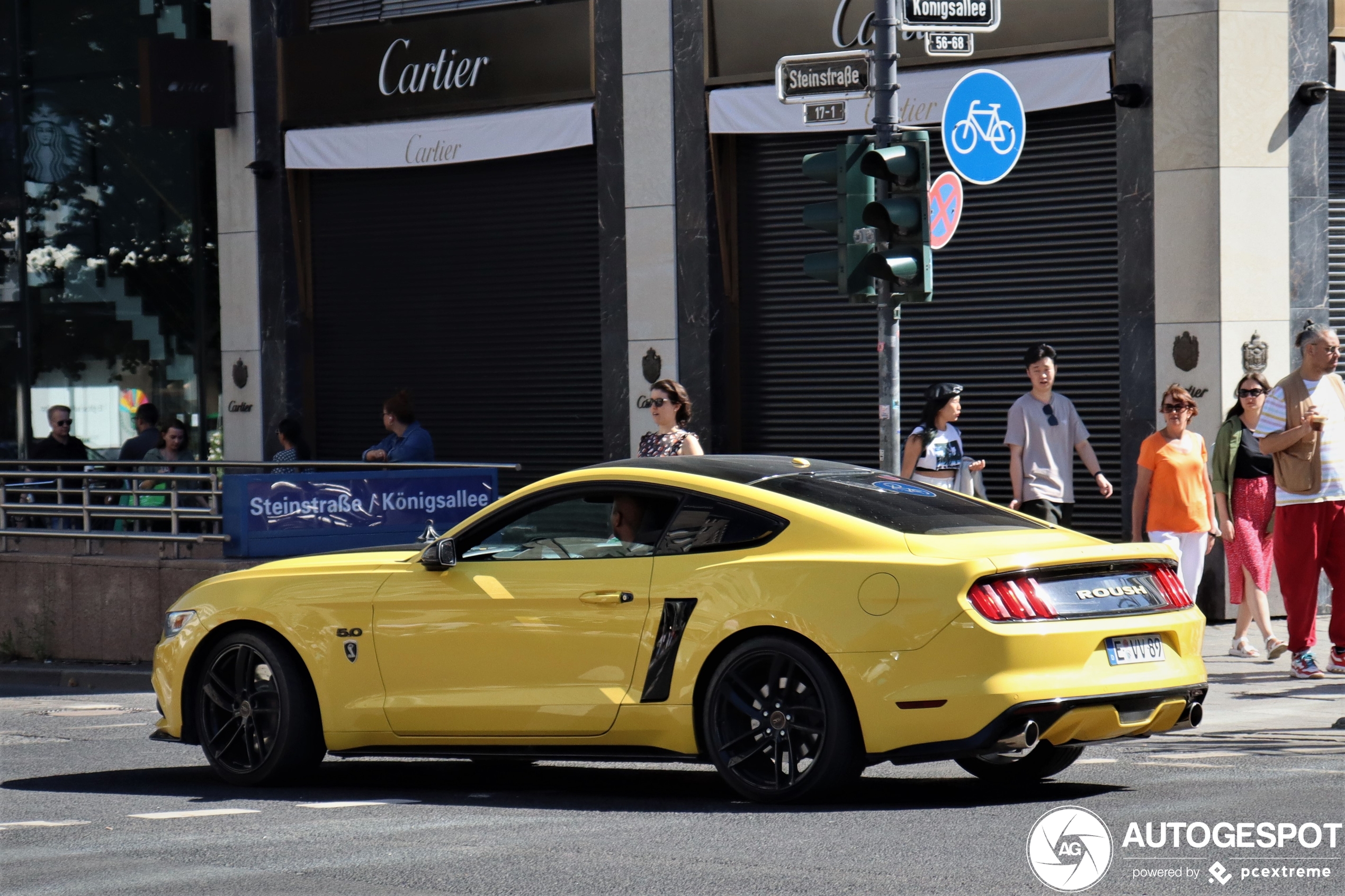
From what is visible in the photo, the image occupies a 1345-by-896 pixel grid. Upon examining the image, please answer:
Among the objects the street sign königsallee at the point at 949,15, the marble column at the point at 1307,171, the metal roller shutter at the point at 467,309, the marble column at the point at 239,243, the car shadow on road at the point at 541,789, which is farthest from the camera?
the marble column at the point at 239,243

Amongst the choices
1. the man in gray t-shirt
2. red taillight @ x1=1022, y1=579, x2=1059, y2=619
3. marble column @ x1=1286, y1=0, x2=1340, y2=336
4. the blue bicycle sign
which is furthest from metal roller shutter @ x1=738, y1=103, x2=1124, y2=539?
red taillight @ x1=1022, y1=579, x2=1059, y2=619

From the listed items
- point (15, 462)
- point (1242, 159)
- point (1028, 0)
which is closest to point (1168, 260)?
point (1242, 159)

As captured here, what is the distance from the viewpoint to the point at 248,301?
1986 centimetres

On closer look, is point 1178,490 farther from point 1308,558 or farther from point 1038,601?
point 1038,601

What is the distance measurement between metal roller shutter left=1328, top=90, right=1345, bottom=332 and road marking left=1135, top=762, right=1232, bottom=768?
23.8 ft

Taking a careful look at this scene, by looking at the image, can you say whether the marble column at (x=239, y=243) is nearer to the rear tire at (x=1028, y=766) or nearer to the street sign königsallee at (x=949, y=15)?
the street sign königsallee at (x=949, y=15)

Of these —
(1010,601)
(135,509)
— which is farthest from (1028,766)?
(135,509)

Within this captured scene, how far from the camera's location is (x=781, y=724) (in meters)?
7.25

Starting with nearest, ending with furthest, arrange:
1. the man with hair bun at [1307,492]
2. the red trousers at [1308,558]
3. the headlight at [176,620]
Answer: the headlight at [176,620]
the man with hair bun at [1307,492]
the red trousers at [1308,558]

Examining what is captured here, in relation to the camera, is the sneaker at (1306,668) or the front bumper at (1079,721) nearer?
the front bumper at (1079,721)

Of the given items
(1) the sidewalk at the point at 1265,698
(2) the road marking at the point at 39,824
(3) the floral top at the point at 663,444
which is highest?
(3) the floral top at the point at 663,444

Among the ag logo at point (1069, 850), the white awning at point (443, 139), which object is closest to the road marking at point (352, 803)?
the ag logo at point (1069, 850)

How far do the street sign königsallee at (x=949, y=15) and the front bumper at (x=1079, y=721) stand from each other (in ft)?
17.7

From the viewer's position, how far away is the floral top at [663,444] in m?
11.7
